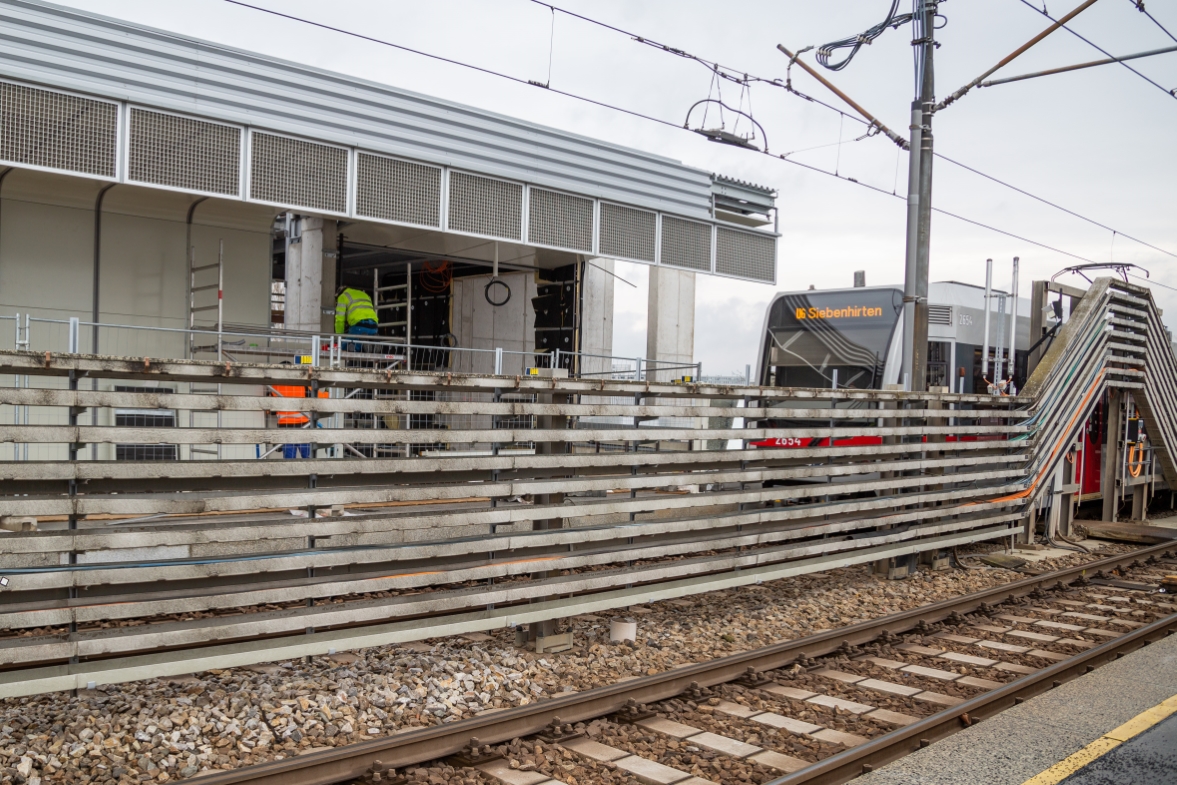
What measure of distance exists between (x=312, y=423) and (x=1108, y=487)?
42.6ft

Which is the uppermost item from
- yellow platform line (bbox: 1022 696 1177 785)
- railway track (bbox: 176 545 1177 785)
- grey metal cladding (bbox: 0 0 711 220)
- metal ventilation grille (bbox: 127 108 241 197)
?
grey metal cladding (bbox: 0 0 711 220)

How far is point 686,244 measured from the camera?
1778 centimetres

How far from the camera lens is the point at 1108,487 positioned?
1433 cm

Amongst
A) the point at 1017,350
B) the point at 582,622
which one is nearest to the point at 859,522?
the point at 582,622

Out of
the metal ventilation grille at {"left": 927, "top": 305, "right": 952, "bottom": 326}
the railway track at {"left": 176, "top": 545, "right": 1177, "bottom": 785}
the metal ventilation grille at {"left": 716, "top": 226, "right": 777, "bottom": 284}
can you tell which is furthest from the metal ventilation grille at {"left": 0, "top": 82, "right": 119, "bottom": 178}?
the metal ventilation grille at {"left": 716, "top": 226, "right": 777, "bottom": 284}

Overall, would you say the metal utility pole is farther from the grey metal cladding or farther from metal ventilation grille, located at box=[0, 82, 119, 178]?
metal ventilation grille, located at box=[0, 82, 119, 178]

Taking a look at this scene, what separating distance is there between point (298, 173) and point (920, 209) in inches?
319

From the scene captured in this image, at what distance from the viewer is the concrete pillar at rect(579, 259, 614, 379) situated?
65.1ft

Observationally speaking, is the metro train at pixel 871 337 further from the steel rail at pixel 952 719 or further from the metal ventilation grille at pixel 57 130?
the metal ventilation grille at pixel 57 130

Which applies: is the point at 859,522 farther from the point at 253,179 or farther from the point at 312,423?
the point at 253,179

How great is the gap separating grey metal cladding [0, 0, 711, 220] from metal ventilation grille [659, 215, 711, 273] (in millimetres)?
271

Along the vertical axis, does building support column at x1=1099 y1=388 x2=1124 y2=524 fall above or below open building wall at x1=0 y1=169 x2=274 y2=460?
below

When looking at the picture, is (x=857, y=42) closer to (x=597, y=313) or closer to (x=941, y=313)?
(x=941, y=313)

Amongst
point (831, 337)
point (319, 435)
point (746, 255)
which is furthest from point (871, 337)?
point (319, 435)
